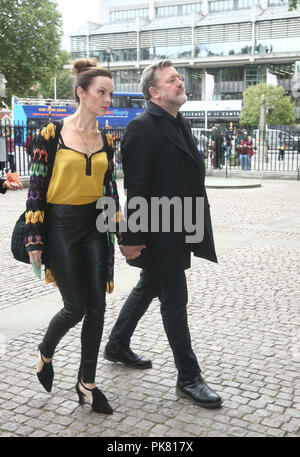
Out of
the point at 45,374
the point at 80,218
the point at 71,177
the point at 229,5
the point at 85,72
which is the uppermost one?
the point at 229,5

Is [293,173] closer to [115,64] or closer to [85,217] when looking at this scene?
[85,217]

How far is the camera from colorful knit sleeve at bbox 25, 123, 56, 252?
297 centimetres

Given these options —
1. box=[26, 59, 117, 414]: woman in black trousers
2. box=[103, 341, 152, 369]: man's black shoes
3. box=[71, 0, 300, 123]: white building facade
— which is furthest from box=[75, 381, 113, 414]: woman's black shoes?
box=[71, 0, 300, 123]: white building facade

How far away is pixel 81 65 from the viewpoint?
3.09m

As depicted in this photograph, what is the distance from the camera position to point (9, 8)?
30.9 metres

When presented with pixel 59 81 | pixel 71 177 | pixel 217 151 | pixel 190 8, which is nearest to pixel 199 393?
pixel 71 177

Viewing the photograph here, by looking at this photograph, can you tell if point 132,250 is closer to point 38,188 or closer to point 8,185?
point 38,188

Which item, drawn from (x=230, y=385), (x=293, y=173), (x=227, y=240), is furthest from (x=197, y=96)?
(x=230, y=385)

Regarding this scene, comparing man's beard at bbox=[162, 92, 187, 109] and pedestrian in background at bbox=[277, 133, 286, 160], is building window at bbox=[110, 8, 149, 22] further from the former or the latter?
man's beard at bbox=[162, 92, 187, 109]

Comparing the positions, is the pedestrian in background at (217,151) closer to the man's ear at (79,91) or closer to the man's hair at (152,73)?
the man's hair at (152,73)

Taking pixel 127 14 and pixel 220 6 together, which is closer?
pixel 220 6

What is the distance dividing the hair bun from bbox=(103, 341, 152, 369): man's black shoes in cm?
175

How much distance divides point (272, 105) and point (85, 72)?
54949 millimetres
